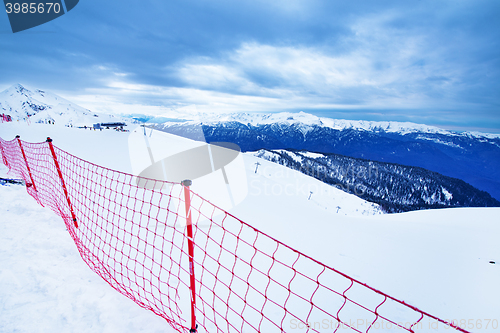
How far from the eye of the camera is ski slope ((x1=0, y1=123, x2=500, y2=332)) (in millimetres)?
3229

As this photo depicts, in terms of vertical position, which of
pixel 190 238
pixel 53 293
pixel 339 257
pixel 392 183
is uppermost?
pixel 190 238

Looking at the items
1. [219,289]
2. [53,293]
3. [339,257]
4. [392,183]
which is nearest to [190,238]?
[53,293]

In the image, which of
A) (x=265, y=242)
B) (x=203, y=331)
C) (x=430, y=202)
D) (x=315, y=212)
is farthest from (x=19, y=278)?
(x=430, y=202)

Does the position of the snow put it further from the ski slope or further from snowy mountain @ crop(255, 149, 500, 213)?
snowy mountain @ crop(255, 149, 500, 213)

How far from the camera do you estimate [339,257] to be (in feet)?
23.5

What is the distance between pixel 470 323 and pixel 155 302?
704 centimetres

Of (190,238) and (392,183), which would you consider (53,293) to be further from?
(392,183)

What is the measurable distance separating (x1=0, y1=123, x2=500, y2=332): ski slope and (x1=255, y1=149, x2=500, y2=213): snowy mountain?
307 feet

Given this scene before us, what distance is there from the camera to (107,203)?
754 centimetres

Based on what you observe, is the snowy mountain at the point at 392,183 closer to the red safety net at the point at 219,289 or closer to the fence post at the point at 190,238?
the red safety net at the point at 219,289

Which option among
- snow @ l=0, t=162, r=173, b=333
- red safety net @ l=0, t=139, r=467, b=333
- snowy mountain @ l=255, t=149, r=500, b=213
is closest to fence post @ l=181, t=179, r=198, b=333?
red safety net @ l=0, t=139, r=467, b=333

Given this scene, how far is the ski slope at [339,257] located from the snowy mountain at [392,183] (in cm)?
9345

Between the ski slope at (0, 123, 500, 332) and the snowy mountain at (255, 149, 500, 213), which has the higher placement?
the ski slope at (0, 123, 500, 332)

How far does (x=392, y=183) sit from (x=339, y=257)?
137m
